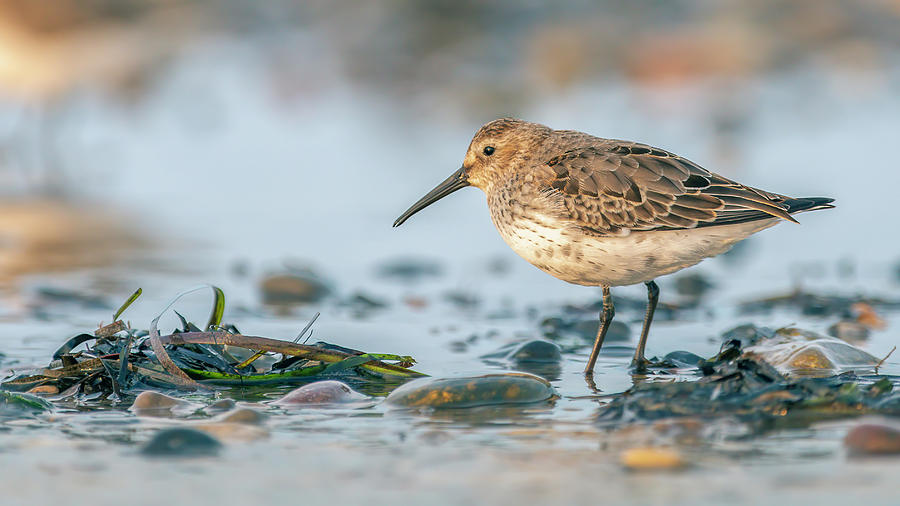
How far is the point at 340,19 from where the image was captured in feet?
56.6

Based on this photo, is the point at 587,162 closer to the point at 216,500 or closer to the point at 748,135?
the point at 216,500

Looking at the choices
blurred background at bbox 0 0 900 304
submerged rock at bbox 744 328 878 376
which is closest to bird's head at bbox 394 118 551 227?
submerged rock at bbox 744 328 878 376

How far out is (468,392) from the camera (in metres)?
4.45

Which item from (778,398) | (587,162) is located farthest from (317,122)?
(778,398)

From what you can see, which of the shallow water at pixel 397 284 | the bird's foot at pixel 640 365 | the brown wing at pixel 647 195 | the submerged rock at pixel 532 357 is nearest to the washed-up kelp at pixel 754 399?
the shallow water at pixel 397 284

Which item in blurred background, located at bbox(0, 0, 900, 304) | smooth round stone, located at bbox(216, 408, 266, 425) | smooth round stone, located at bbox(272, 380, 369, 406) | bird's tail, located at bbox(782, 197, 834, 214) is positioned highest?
blurred background, located at bbox(0, 0, 900, 304)

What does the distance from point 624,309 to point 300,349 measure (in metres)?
2.58

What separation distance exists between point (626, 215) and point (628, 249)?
0.17 meters

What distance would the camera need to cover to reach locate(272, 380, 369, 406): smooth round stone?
177 inches

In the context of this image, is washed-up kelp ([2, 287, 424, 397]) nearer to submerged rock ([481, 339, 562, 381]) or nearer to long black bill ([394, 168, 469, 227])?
submerged rock ([481, 339, 562, 381])

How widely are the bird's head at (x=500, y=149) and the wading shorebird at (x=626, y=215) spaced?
263mm

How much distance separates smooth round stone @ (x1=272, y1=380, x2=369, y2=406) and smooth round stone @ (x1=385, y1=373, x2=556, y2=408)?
7.6 inches

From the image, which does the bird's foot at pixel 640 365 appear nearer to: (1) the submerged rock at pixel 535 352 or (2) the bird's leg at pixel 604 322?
(2) the bird's leg at pixel 604 322

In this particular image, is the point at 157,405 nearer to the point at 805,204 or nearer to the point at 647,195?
the point at 647,195
